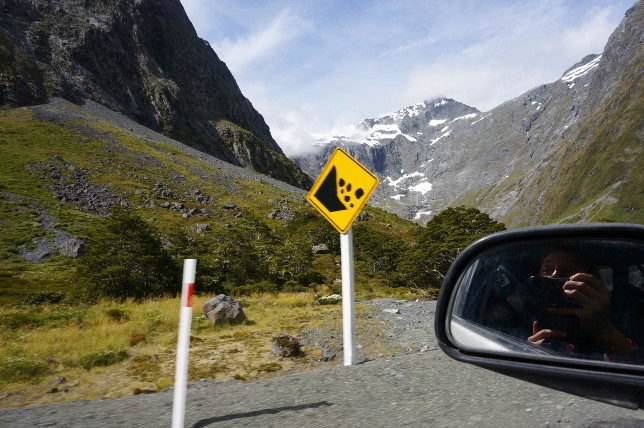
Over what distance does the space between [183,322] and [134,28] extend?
135 metres

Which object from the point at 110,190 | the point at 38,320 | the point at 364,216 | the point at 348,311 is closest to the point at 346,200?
the point at 348,311

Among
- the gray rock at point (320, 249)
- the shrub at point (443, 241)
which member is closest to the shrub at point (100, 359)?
the shrub at point (443, 241)

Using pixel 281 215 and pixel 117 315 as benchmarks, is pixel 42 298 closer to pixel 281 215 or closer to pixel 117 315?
pixel 117 315

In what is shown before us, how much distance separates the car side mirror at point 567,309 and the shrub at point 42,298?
22034 millimetres

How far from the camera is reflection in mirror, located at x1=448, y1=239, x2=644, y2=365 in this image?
138 cm

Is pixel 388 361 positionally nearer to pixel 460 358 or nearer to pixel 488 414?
pixel 488 414

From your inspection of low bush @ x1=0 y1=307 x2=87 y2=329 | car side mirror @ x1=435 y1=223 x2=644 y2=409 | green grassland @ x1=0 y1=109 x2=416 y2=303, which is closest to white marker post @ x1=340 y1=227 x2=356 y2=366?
car side mirror @ x1=435 y1=223 x2=644 y2=409

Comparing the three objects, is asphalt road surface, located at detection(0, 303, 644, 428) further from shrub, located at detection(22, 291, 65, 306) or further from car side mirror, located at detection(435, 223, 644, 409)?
shrub, located at detection(22, 291, 65, 306)

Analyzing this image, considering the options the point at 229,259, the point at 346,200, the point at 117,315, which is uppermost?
the point at 346,200

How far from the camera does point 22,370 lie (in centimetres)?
701

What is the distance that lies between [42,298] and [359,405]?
67.4ft

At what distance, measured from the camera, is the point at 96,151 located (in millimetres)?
59375

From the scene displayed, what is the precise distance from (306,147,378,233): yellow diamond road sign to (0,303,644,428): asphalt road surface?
2.19 m

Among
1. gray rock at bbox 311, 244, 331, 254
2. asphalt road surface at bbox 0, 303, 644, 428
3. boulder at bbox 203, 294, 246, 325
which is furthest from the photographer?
gray rock at bbox 311, 244, 331, 254
